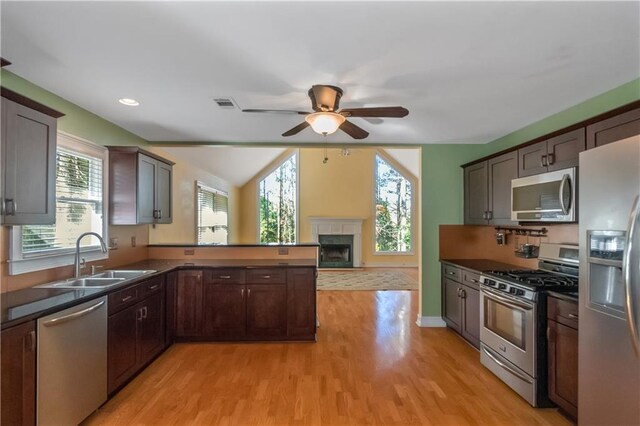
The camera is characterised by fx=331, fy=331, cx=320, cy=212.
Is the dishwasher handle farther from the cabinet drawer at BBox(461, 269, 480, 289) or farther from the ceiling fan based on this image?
the cabinet drawer at BBox(461, 269, 480, 289)

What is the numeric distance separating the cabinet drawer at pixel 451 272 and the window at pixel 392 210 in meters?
5.62

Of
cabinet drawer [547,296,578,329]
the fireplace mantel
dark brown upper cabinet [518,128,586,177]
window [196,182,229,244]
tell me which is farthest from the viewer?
the fireplace mantel

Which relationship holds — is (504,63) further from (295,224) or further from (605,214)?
(295,224)

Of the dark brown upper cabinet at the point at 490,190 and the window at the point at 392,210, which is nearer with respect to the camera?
the dark brown upper cabinet at the point at 490,190

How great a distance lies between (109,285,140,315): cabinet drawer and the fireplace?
23.5ft

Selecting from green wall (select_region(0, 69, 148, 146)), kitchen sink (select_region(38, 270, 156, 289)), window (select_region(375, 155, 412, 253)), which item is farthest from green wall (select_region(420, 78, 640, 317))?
window (select_region(375, 155, 412, 253))

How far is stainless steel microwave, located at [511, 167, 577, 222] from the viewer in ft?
8.38

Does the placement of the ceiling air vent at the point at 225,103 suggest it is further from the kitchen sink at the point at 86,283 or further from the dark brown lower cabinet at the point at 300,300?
the dark brown lower cabinet at the point at 300,300

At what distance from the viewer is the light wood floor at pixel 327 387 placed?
7.77 ft

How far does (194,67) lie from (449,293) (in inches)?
145

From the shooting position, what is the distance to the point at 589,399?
193 centimetres

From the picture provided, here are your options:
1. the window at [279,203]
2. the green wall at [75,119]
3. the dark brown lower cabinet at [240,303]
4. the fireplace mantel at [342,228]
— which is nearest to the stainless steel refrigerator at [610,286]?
the dark brown lower cabinet at [240,303]

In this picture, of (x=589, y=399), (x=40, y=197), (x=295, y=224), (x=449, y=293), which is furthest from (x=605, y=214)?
(x=295, y=224)

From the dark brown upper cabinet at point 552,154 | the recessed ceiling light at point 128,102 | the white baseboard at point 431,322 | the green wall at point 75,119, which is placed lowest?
the white baseboard at point 431,322
